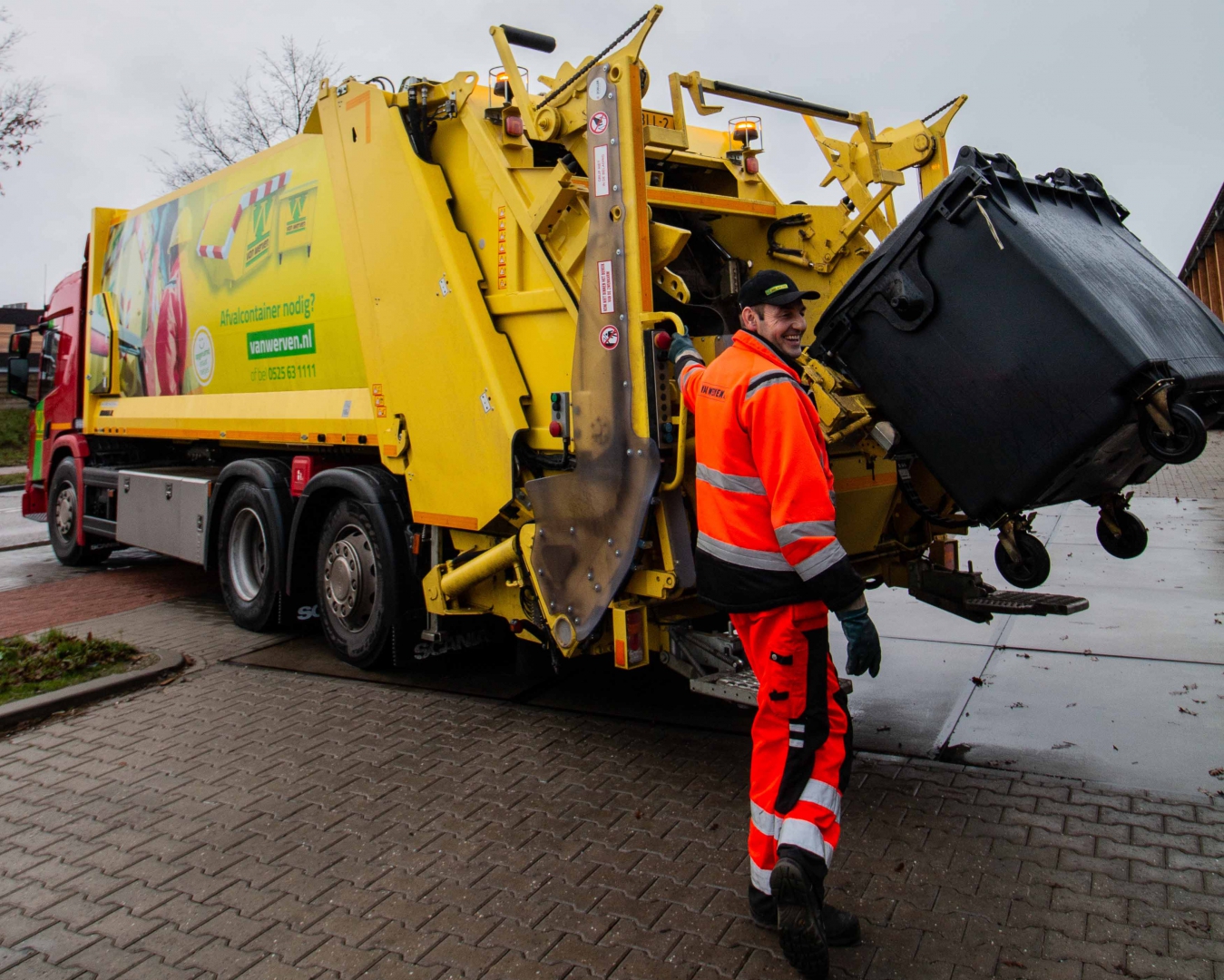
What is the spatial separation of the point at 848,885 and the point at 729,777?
0.87 metres

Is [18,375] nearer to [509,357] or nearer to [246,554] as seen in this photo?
[246,554]

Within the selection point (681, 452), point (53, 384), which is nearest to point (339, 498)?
point (681, 452)

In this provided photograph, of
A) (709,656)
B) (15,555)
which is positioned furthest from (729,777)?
(15,555)

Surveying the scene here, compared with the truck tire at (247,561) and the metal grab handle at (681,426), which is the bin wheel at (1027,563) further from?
the truck tire at (247,561)

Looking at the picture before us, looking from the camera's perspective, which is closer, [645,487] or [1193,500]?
[645,487]

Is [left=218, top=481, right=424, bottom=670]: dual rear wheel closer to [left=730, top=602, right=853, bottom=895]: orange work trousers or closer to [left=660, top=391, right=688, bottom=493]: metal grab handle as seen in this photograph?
[left=660, top=391, right=688, bottom=493]: metal grab handle

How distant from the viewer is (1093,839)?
3.03 m

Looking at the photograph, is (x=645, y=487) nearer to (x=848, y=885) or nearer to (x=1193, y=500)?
(x=848, y=885)

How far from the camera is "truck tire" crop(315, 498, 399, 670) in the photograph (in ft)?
15.8

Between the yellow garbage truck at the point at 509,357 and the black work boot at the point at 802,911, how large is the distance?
Answer: 95 cm

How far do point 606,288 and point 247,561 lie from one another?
3.70 m

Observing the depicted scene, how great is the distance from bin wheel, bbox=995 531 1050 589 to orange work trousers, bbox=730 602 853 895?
3.81 feet

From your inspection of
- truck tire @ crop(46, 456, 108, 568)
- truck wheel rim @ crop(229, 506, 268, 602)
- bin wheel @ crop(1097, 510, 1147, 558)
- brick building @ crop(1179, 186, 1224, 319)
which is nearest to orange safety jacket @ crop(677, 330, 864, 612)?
bin wheel @ crop(1097, 510, 1147, 558)

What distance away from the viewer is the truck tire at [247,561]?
5.86m
